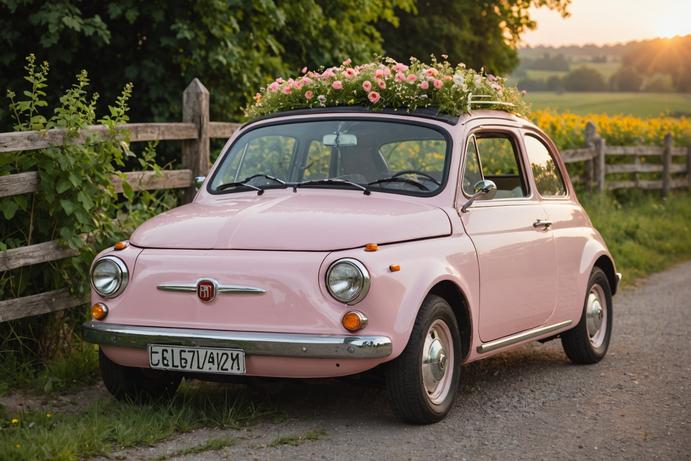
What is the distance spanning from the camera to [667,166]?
2188 cm

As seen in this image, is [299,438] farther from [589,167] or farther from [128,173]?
[589,167]

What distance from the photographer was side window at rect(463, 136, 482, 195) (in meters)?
6.98

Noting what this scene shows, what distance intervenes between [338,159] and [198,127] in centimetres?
293

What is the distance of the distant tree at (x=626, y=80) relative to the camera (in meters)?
42.1

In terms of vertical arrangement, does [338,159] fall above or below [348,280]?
above

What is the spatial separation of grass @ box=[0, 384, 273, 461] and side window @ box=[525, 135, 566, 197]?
2664mm

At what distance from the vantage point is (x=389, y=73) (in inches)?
291

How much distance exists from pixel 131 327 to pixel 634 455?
8.76ft

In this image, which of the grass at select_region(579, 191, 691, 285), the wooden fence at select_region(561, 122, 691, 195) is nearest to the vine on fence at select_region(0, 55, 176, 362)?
the grass at select_region(579, 191, 691, 285)

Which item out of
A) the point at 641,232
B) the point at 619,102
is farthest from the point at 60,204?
the point at 619,102

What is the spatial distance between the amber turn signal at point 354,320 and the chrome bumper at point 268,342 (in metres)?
0.05

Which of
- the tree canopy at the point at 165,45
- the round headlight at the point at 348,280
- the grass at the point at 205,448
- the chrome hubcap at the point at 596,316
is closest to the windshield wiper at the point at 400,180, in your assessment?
the round headlight at the point at 348,280

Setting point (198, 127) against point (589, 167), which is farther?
point (589, 167)

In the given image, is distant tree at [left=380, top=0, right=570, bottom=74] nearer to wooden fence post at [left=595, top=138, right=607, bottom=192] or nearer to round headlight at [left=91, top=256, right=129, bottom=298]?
wooden fence post at [left=595, top=138, right=607, bottom=192]
